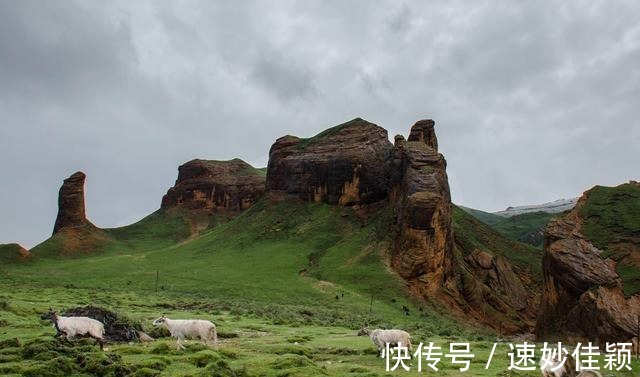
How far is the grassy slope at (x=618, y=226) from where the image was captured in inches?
2158

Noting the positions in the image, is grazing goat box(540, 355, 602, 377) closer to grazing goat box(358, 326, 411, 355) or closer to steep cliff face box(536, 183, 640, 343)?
grazing goat box(358, 326, 411, 355)

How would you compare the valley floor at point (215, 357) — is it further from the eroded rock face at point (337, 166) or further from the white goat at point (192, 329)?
the eroded rock face at point (337, 166)

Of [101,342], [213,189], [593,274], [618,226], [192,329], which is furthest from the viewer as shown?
[213,189]

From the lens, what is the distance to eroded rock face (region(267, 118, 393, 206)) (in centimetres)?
12938

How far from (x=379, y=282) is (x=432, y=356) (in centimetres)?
6144

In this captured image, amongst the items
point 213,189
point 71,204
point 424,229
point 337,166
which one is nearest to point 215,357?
point 424,229

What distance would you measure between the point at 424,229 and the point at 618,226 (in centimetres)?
3294

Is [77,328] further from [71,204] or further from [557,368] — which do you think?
[71,204]

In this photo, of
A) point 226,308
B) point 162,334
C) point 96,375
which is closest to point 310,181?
point 226,308

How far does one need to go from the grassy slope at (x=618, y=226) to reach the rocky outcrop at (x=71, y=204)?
129714mm

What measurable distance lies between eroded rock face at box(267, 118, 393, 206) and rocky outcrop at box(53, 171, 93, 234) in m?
52.4

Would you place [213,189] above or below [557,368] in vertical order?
above

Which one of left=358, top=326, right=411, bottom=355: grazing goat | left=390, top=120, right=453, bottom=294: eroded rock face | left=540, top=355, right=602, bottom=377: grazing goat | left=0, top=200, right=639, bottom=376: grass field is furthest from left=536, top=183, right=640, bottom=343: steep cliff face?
left=390, top=120, right=453, bottom=294: eroded rock face

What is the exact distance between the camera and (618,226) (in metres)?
63.1
